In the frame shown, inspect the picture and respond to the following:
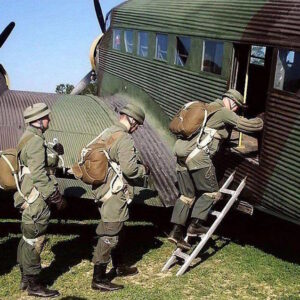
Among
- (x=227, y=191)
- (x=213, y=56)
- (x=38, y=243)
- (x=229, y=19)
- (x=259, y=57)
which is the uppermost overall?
(x=229, y=19)

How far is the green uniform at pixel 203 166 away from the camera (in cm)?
713

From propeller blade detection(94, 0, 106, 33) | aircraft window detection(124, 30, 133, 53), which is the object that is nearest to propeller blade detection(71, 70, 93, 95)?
propeller blade detection(94, 0, 106, 33)

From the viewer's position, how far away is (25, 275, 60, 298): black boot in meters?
6.59

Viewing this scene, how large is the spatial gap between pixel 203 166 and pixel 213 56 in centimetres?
220

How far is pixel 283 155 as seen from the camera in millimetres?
6750

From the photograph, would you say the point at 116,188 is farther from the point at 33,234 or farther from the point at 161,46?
the point at 161,46

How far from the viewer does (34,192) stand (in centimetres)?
647

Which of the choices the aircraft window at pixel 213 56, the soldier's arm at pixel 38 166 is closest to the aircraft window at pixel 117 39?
the aircraft window at pixel 213 56

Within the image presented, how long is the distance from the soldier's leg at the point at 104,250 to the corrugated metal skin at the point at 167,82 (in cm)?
301

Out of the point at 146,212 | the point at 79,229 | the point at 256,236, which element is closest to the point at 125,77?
the point at 146,212

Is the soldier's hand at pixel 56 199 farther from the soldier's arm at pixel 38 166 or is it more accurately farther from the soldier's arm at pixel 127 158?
the soldier's arm at pixel 127 158

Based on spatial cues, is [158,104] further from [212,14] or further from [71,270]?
[71,270]

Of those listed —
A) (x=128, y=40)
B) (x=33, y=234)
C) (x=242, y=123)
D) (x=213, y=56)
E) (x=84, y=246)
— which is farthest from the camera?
(x=128, y=40)

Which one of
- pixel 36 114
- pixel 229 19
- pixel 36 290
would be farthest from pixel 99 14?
pixel 36 290
